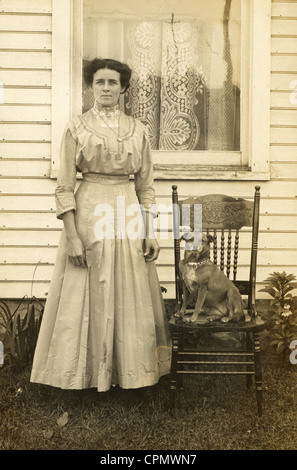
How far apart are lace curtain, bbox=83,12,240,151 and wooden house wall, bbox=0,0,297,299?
A: 12.9 inches

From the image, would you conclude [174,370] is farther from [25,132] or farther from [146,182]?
[25,132]

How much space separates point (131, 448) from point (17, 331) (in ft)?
5.00

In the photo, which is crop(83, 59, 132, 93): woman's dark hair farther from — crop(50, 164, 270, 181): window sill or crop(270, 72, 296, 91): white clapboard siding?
crop(270, 72, 296, 91): white clapboard siding

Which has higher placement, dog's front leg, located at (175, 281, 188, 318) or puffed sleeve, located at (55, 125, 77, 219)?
puffed sleeve, located at (55, 125, 77, 219)

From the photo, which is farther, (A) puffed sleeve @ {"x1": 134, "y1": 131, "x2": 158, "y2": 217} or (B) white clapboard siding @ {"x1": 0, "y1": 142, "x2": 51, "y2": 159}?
(B) white clapboard siding @ {"x1": 0, "y1": 142, "x2": 51, "y2": 159}

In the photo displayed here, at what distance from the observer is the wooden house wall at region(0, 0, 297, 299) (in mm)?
4062

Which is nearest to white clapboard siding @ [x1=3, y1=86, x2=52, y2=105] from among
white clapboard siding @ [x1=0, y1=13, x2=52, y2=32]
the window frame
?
the window frame

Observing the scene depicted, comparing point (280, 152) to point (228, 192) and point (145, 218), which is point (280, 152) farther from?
point (145, 218)

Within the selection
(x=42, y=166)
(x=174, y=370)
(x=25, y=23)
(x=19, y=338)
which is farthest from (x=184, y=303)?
(x=25, y=23)

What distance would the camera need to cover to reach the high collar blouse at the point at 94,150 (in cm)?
300

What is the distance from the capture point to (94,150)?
9.84 ft

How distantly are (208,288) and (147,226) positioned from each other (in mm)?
523

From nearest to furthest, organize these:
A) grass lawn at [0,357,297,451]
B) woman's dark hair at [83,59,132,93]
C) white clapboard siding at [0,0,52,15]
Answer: grass lawn at [0,357,297,451], woman's dark hair at [83,59,132,93], white clapboard siding at [0,0,52,15]

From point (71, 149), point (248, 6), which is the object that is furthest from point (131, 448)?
point (248, 6)
